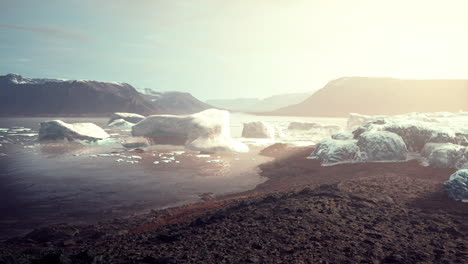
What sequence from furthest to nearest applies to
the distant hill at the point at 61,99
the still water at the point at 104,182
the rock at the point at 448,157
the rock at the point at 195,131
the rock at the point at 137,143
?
the distant hill at the point at 61,99
the rock at the point at 137,143
the rock at the point at 195,131
the rock at the point at 448,157
the still water at the point at 104,182

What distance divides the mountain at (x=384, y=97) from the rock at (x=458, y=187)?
374ft

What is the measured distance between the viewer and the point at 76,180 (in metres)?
10.5

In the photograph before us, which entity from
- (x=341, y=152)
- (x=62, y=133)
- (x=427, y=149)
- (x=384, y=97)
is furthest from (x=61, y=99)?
(x=384, y=97)

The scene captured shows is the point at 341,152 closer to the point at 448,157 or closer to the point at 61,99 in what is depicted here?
the point at 448,157

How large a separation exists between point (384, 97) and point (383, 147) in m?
121

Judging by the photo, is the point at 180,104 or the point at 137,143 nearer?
the point at 137,143

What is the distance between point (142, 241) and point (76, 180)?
7.22 meters

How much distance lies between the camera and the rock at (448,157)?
1028 cm

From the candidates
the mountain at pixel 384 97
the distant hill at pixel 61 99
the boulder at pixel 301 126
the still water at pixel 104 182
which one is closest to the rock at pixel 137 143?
the still water at pixel 104 182

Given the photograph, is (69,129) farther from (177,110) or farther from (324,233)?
(177,110)

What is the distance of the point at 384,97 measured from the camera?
11869 cm

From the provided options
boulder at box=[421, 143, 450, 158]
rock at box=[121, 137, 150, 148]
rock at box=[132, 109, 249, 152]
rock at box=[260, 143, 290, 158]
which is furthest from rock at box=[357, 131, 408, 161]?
rock at box=[121, 137, 150, 148]

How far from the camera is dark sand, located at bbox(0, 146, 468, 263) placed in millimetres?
4104

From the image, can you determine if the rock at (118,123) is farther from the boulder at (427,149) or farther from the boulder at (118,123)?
the boulder at (427,149)
